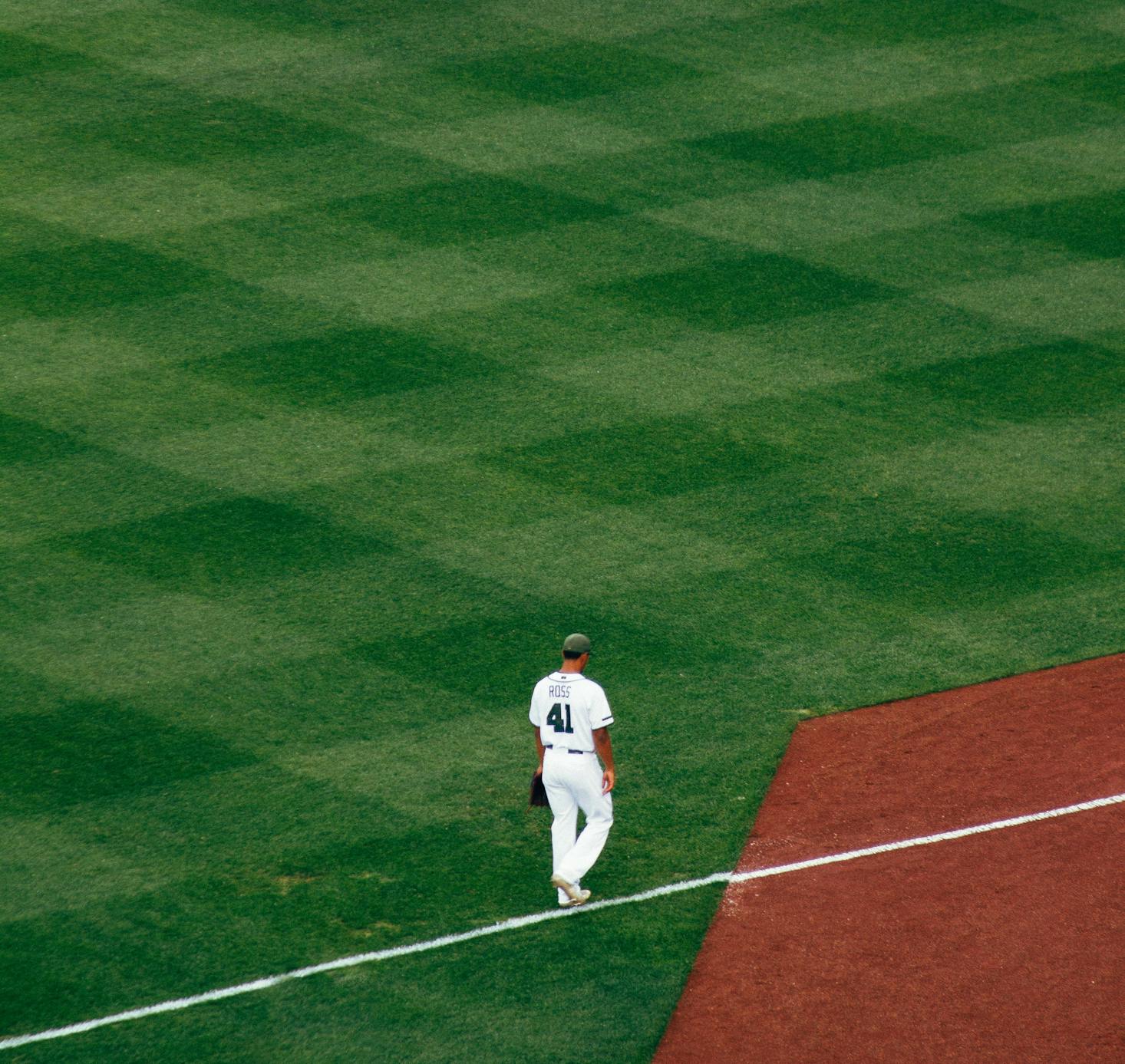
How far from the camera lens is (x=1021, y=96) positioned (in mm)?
18688

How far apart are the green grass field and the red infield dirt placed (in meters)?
0.34

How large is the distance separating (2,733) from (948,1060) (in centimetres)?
630

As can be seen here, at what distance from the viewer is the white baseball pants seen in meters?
8.17

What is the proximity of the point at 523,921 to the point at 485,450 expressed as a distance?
546cm

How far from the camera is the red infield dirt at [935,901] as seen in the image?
23.8ft

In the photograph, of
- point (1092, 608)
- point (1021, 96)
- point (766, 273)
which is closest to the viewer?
point (1092, 608)

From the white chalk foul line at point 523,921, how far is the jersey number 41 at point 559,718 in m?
1.03

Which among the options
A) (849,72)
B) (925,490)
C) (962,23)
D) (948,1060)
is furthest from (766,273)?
(948,1060)

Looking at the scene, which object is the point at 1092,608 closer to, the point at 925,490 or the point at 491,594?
the point at 925,490

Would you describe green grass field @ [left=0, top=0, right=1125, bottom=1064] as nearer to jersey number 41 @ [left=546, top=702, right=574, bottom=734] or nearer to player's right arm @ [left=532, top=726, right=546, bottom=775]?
player's right arm @ [left=532, top=726, right=546, bottom=775]

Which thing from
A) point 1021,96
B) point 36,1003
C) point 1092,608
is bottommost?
point 36,1003

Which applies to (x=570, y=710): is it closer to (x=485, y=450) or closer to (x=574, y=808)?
(x=574, y=808)

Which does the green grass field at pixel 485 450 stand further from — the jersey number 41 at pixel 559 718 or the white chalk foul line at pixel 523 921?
the jersey number 41 at pixel 559 718

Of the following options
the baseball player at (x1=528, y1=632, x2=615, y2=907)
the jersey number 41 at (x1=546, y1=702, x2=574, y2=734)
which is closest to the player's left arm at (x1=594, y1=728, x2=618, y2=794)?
the baseball player at (x1=528, y1=632, x2=615, y2=907)
